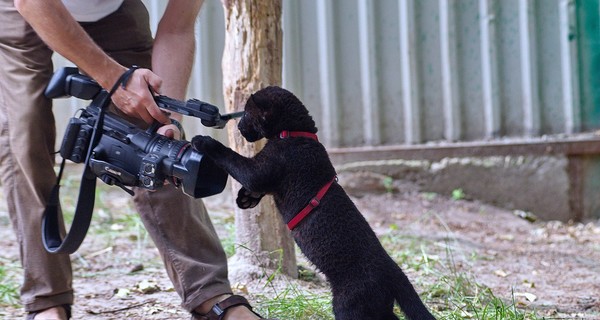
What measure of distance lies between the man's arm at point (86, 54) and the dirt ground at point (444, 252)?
115 centimetres

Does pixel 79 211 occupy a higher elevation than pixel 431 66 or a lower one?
lower

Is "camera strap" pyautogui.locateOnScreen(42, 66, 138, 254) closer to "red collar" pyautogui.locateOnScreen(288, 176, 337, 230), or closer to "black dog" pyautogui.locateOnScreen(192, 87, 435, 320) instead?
"black dog" pyautogui.locateOnScreen(192, 87, 435, 320)

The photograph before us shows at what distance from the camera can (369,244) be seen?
2553 mm

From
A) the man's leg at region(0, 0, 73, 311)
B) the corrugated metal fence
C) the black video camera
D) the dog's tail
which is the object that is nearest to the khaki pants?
the man's leg at region(0, 0, 73, 311)

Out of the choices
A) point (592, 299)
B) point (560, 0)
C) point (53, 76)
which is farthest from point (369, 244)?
point (560, 0)

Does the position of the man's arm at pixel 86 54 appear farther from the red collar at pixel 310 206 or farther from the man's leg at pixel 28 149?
the red collar at pixel 310 206

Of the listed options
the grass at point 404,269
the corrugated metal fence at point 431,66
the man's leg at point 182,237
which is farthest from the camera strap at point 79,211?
the corrugated metal fence at point 431,66

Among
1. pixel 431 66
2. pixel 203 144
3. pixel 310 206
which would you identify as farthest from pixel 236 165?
pixel 431 66

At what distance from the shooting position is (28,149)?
2965 millimetres

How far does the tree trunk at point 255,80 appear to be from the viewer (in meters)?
3.85

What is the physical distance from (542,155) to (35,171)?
4344 mm

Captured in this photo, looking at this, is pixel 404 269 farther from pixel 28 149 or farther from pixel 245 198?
pixel 28 149

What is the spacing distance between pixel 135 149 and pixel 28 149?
0.56 m

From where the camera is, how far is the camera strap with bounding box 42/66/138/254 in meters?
2.69
